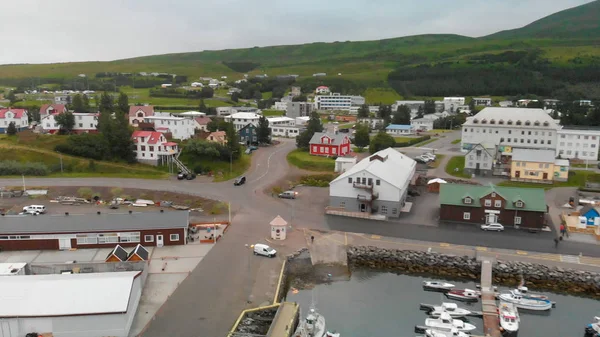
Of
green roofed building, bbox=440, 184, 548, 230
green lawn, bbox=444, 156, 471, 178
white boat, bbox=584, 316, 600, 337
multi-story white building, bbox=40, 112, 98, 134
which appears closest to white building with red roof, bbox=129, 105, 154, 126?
multi-story white building, bbox=40, 112, 98, 134

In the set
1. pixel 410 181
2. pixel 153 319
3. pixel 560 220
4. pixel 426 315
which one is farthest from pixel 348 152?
pixel 153 319

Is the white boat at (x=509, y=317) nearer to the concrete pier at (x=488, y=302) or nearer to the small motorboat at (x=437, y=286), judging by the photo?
the concrete pier at (x=488, y=302)

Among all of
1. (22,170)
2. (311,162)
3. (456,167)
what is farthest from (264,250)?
(22,170)

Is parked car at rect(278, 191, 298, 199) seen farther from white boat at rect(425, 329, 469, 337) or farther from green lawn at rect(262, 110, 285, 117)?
green lawn at rect(262, 110, 285, 117)

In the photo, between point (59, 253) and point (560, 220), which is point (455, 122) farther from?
point (59, 253)

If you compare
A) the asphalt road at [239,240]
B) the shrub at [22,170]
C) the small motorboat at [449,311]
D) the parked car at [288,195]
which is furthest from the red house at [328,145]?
the small motorboat at [449,311]
